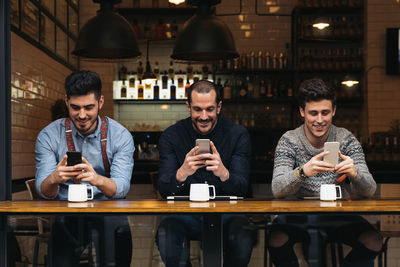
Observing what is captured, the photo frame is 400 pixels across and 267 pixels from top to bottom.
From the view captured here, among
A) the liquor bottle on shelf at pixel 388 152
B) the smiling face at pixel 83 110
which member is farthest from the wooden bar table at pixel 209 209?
the liquor bottle on shelf at pixel 388 152

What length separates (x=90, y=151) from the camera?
2898mm

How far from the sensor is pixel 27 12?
484cm

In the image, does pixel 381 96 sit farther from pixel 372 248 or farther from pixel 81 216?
pixel 81 216

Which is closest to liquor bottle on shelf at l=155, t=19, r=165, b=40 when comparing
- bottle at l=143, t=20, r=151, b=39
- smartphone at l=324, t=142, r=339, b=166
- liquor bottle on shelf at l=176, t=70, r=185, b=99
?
bottle at l=143, t=20, r=151, b=39

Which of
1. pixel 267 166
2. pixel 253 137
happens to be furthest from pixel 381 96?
pixel 267 166

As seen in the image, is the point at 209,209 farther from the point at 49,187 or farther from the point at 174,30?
the point at 174,30

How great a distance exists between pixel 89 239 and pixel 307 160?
4.19ft

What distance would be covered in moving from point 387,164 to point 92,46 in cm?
299

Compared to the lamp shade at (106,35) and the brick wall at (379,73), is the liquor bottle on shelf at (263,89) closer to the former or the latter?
the brick wall at (379,73)

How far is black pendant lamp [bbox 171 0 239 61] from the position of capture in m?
3.64

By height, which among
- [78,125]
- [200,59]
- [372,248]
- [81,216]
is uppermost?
[200,59]

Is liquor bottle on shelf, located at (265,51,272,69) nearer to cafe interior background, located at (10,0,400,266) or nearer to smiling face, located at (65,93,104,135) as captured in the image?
cafe interior background, located at (10,0,400,266)

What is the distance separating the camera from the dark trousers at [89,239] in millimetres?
2186

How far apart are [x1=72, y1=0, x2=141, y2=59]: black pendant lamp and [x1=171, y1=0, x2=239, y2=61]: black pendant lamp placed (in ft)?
1.26
